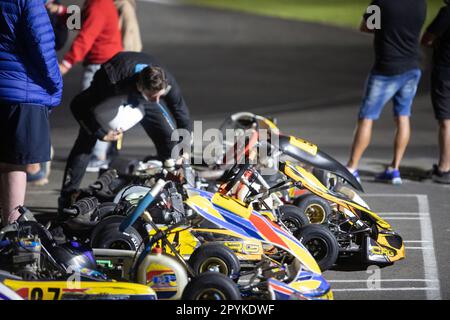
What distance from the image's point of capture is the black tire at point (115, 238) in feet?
20.7

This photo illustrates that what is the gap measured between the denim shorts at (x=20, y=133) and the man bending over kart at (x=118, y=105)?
0.99 metres

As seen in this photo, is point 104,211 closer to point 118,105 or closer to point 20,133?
point 20,133

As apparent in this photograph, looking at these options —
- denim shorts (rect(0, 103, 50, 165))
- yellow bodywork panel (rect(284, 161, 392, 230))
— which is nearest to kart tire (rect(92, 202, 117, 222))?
denim shorts (rect(0, 103, 50, 165))

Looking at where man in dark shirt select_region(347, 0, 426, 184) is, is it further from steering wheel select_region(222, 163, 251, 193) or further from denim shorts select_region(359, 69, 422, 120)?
steering wheel select_region(222, 163, 251, 193)

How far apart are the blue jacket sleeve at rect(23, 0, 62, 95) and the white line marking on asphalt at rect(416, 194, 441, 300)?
2943 mm

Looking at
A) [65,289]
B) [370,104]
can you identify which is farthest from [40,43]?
[370,104]

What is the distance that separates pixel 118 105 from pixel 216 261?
2.28 meters

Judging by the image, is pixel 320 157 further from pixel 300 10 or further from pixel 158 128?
pixel 300 10

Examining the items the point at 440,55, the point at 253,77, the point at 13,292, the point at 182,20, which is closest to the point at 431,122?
the point at 440,55

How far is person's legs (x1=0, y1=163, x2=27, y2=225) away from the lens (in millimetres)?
6805

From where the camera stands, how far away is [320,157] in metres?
7.30

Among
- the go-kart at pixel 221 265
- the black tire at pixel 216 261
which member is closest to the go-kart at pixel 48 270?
the go-kart at pixel 221 265

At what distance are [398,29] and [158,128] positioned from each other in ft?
8.57

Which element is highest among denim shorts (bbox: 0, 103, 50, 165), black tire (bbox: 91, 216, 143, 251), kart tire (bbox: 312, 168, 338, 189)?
denim shorts (bbox: 0, 103, 50, 165)
